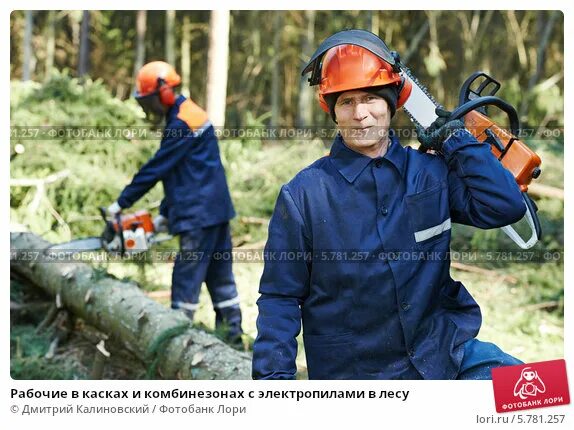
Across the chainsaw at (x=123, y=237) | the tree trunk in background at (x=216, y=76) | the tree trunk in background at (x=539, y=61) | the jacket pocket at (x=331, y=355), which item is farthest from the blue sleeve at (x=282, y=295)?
the tree trunk in background at (x=539, y=61)

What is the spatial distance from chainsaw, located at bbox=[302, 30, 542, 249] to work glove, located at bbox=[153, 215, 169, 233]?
2730mm

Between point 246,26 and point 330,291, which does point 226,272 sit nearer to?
point 330,291

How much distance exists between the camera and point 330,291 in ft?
6.70

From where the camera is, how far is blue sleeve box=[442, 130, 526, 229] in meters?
1.95

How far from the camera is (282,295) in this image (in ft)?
6.56

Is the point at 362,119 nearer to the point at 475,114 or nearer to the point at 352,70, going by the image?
the point at 352,70

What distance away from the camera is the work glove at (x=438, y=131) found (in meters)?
2.05

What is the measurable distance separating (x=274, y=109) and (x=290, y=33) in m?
2.03

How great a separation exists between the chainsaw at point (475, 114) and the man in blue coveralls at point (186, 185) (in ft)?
8.20

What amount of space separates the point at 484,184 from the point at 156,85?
9.87 ft

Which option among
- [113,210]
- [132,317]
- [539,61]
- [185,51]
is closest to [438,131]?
[132,317]
